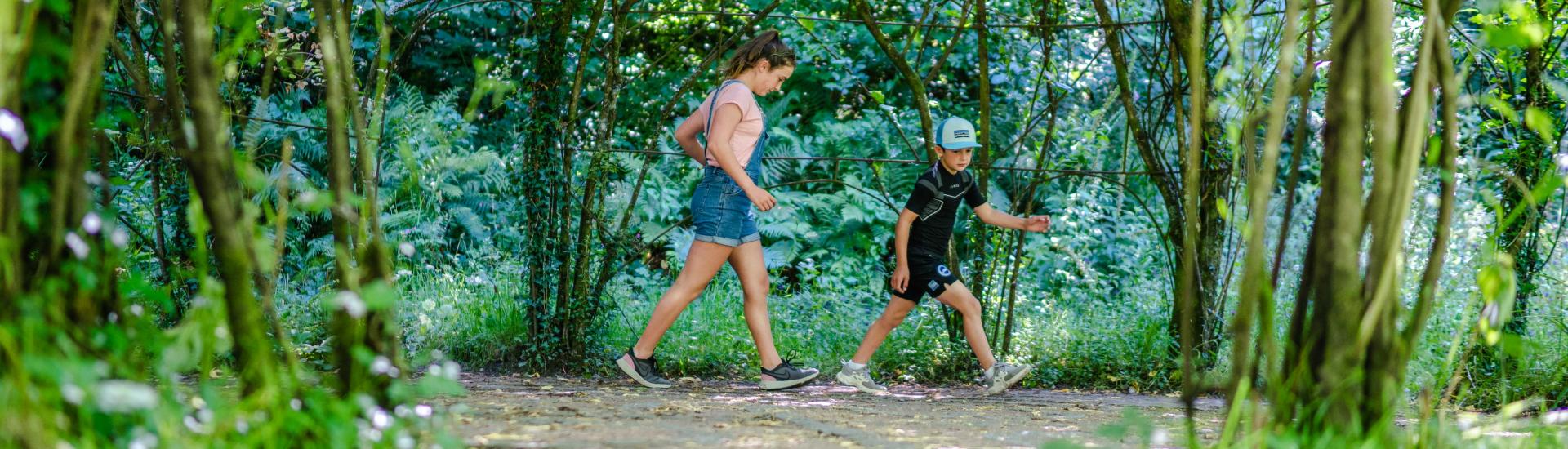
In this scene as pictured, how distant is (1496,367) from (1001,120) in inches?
216

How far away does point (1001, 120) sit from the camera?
1001 centimetres

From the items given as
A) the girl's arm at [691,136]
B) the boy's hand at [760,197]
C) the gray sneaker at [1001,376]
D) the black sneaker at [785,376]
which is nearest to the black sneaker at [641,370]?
the black sneaker at [785,376]

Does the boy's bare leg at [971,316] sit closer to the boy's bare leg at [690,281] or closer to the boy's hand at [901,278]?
the boy's hand at [901,278]

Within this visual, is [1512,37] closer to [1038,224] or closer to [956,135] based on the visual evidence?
[1038,224]

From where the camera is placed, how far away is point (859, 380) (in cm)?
519

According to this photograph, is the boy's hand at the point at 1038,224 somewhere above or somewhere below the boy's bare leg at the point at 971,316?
above

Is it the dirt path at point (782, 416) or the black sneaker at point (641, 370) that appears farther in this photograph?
the black sneaker at point (641, 370)

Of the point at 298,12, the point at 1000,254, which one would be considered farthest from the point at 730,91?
the point at 298,12

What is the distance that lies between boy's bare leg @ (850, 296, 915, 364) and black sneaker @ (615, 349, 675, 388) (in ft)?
2.77

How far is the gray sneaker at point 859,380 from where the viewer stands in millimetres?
5188

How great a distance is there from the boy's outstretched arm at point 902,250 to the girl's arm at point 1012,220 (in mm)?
320

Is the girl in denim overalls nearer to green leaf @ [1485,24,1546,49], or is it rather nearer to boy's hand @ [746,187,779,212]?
boy's hand @ [746,187,779,212]

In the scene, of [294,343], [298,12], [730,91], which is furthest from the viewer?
[298,12]

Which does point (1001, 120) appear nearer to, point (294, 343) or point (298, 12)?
point (298, 12)
